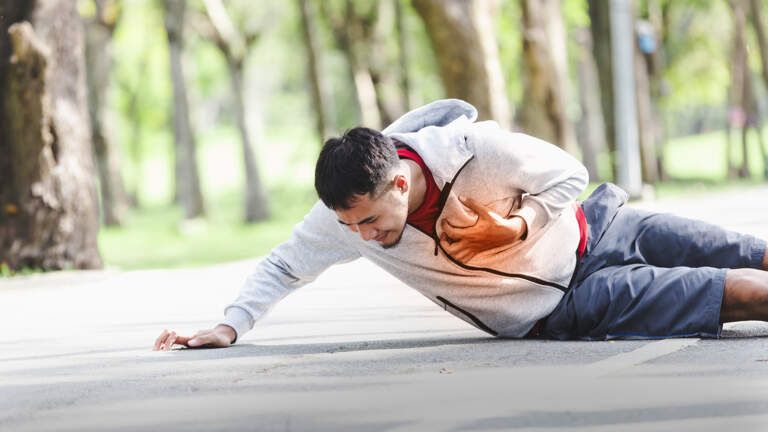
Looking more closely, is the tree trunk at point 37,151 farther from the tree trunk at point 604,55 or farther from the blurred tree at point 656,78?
the blurred tree at point 656,78

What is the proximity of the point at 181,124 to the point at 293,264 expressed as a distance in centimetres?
1793

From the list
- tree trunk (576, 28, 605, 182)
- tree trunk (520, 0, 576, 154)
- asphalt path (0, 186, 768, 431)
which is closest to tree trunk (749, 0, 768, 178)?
tree trunk (576, 28, 605, 182)

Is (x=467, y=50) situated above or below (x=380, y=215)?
above

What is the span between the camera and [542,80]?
1678cm

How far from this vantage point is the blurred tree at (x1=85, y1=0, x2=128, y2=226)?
23.9 m

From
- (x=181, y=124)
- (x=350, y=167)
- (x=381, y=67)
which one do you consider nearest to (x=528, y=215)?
(x=350, y=167)

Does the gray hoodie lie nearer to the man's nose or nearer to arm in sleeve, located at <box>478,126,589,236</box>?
arm in sleeve, located at <box>478,126,589,236</box>

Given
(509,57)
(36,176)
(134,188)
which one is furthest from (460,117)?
(134,188)

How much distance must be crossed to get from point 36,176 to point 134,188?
3401cm

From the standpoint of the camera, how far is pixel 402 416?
3143 mm

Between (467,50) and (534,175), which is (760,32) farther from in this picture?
(534,175)

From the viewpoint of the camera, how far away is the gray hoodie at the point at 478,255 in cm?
414

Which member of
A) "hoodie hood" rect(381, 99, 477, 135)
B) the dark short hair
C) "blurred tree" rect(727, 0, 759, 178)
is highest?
"hoodie hood" rect(381, 99, 477, 135)

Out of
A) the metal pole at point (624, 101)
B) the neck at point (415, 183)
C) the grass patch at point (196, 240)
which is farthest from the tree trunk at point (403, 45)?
the neck at point (415, 183)
